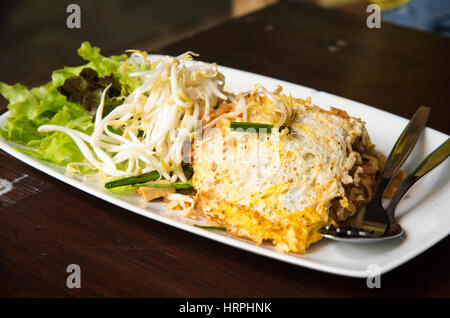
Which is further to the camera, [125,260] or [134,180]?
[134,180]

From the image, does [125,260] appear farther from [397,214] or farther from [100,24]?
[100,24]

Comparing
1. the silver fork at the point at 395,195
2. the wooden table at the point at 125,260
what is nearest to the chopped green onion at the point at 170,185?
the wooden table at the point at 125,260

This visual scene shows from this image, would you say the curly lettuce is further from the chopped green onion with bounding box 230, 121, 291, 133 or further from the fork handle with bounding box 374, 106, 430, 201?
the fork handle with bounding box 374, 106, 430, 201

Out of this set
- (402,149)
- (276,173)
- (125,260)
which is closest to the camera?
(125,260)

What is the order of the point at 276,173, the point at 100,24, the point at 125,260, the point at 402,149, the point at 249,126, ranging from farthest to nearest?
the point at 100,24
the point at 402,149
the point at 249,126
the point at 276,173
the point at 125,260

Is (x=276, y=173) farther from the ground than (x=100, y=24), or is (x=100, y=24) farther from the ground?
(x=100, y=24)

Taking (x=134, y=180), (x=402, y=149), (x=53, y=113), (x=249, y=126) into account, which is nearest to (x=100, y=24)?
(x=53, y=113)

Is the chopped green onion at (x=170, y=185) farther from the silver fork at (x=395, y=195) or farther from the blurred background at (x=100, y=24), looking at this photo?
the blurred background at (x=100, y=24)
